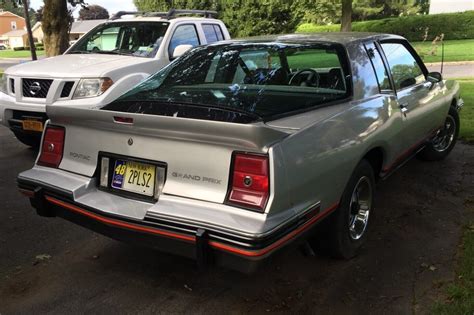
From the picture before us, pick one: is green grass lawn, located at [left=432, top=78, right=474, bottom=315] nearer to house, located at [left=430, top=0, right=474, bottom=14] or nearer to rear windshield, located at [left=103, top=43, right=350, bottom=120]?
rear windshield, located at [left=103, top=43, right=350, bottom=120]

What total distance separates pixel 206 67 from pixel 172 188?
1664 millimetres

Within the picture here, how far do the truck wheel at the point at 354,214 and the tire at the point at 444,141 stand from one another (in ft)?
7.85

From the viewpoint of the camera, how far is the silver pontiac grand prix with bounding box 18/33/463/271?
248 cm

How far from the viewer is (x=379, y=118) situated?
365cm

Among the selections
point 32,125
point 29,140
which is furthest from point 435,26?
point 32,125

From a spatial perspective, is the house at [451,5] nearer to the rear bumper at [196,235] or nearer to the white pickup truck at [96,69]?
the white pickup truck at [96,69]

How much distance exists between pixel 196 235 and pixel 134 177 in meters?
0.67

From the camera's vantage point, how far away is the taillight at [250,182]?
2.45m

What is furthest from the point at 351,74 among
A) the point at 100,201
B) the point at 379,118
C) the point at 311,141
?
the point at 100,201

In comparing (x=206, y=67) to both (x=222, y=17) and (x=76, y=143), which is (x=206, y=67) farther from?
(x=222, y=17)

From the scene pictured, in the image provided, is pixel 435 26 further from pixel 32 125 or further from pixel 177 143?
pixel 177 143

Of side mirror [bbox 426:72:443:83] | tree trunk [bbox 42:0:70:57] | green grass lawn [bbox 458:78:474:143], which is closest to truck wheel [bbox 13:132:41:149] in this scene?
side mirror [bbox 426:72:443:83]

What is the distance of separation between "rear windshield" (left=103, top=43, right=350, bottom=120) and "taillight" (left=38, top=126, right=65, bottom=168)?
16.2 inches

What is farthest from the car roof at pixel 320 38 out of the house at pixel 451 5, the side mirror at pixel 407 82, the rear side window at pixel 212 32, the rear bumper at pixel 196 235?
the house at pixel 451 5
